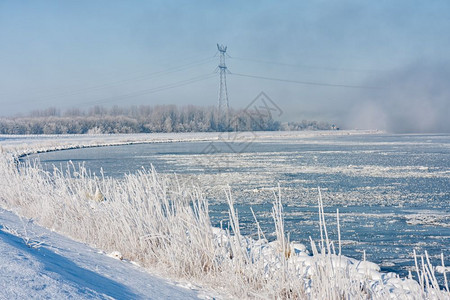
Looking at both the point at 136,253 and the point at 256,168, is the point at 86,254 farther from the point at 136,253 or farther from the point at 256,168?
the point at 256,168

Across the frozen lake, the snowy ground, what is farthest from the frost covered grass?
the frozen lake

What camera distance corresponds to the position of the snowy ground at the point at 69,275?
3674 millimetres

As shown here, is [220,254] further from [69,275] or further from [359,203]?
[359,203]

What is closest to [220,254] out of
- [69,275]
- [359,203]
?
[69,275]

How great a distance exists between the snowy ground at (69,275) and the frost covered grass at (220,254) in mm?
421

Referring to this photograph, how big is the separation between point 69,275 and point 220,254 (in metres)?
2.32

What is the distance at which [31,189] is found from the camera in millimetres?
9703

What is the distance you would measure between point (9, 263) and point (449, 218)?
30.4 ft

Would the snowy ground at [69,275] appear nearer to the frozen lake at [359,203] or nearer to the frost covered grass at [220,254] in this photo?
the frost covered grass at [220,254]

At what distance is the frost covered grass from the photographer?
15.8 ft

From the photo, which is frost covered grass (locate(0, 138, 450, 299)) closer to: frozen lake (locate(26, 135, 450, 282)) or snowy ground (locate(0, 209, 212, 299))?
snowy ground (locate(0, 209, 212, 299))

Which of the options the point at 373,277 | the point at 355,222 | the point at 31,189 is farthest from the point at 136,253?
the point at 355,222

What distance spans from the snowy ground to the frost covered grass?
0.42 metres

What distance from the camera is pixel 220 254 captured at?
243 inches
